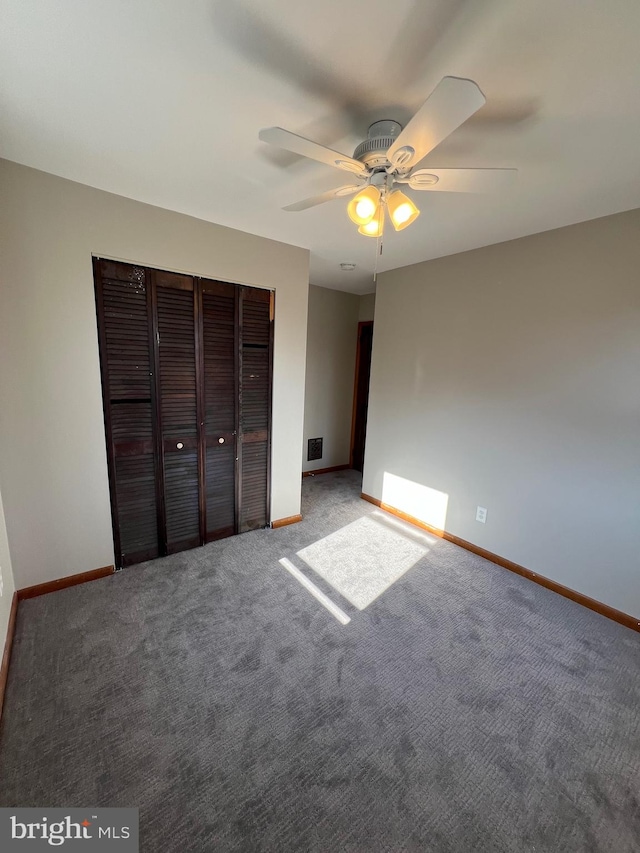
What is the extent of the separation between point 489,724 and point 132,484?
7.85 ft

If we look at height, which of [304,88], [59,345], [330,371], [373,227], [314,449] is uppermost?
[304,88]

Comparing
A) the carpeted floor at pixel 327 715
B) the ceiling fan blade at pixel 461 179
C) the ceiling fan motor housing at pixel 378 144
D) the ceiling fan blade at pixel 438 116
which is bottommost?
the carpeted floor at pixel 327 715

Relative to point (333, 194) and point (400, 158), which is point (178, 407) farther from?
point (400, 158)

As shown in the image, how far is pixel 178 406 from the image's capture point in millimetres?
2471

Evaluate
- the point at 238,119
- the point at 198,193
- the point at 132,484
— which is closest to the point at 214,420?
the point at 132,484

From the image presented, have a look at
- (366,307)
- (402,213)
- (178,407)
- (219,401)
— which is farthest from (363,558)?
(366,307)

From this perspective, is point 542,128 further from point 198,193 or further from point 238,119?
point 198,193

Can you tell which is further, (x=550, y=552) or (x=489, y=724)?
(x=550, y=552)

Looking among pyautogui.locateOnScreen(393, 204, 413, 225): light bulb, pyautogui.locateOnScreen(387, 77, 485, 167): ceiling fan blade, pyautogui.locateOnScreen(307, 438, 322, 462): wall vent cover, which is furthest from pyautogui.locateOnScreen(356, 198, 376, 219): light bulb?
pyautogui.locateOnScreen(307, 438, 322, 462): wall vent cover

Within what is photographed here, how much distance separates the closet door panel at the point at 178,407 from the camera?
7.68 feet

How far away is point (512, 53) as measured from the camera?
1.05 meters

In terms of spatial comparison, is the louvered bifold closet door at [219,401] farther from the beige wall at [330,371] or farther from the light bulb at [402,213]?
the beige wall at [330,371]

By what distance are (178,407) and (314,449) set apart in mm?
2426

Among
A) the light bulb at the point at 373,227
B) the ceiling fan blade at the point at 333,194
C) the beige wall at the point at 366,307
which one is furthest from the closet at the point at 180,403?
the beige wall at the point at 366,307
